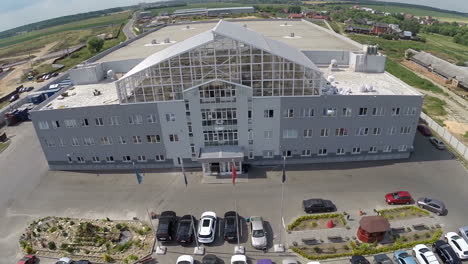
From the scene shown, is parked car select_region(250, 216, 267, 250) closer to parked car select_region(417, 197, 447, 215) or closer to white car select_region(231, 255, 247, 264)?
white car select_region(231, 255, 247, 264)

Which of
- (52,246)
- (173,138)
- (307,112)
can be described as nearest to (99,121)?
(173,138)

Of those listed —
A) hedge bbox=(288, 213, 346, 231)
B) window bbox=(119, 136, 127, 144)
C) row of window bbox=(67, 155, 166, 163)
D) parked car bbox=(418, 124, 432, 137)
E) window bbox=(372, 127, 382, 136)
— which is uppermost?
window bbox=(119, 136, 127, 144)

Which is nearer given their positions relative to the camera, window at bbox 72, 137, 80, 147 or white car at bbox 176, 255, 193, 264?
white car at bbox 176, 255, 193, 264

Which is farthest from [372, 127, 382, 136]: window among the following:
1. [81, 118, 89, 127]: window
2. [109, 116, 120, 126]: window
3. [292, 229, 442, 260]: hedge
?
[81, 118, 89, 127]: window

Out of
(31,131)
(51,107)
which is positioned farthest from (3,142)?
(51,107)

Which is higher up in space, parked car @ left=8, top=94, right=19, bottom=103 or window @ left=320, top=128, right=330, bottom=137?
window @ left=320, top=128, right=330, bottom=137

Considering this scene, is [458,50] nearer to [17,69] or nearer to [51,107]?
[51,107]

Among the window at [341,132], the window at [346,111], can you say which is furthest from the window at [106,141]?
the window at [346,111]
